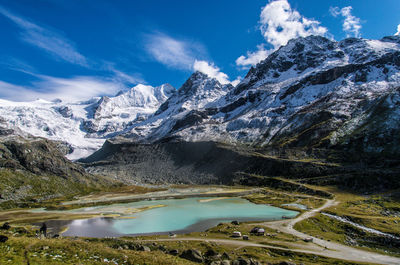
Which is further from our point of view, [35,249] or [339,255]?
[339,255]

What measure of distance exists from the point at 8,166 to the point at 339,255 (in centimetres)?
17832

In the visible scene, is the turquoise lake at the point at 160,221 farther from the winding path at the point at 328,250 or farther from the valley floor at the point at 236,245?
the winding path at the point at 328,250

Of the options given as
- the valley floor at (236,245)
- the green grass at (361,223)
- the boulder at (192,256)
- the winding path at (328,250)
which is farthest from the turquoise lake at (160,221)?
the boulder at (192,256)

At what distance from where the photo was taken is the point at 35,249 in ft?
96.9

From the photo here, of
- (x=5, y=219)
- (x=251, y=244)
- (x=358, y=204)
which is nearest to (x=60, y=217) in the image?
(x=5, y=219)

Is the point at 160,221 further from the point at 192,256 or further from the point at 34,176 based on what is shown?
the point at 34,176

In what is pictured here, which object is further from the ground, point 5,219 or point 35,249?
point 35,249

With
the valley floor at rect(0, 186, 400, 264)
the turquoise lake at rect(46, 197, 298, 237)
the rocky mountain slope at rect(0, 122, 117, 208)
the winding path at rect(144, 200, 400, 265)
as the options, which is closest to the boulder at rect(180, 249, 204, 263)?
the valley floor at rect(0, 186, 400, 264)

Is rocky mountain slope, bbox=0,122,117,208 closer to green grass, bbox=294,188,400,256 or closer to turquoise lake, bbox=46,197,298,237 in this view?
turquoise lake, bbox=46,197,298,237

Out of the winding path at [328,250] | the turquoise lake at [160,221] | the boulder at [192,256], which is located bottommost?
the turquoise lake at [160,221]

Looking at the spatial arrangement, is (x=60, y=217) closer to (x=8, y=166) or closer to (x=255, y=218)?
(x=255, y=218)

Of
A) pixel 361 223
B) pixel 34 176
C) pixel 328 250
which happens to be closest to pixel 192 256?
pixel 328 250

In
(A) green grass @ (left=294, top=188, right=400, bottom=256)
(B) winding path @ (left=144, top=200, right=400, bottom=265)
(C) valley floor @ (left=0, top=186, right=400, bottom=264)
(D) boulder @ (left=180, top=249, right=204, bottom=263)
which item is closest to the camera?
(C) valley floor @ (left=0, top=186, right=400, bottom=264)

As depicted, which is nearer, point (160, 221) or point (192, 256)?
point (192, 256)
